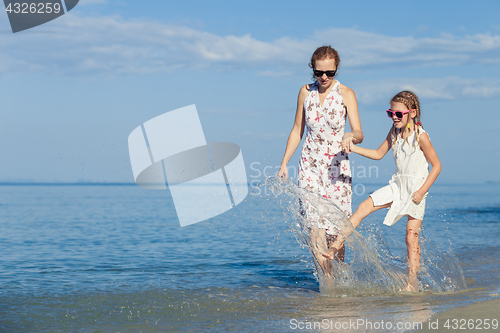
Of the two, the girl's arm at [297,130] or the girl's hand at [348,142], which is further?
the girl's arm at [297,130]

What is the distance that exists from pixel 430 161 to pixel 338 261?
140 cm

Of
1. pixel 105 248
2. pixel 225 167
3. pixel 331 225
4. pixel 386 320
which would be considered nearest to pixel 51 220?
pixel 105 248

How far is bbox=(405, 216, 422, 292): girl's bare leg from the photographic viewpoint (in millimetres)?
4750

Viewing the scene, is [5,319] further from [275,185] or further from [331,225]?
[331,225]

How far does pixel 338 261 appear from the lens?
195 inches

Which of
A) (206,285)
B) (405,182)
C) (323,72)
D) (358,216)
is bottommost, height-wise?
(206,285)

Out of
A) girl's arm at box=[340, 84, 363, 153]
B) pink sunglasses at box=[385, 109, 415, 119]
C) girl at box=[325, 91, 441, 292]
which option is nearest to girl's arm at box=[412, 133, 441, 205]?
girl at box=[325, 91, 441, 292]

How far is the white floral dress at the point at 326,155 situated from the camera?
462cm

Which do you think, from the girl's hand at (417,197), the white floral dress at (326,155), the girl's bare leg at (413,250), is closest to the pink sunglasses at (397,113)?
the white floral dress at (326,155)

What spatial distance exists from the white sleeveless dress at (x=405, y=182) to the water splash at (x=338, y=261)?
1.43 ft

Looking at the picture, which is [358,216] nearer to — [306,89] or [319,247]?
[319,247]

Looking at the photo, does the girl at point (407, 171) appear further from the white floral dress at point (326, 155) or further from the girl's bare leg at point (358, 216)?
the white floral dress at point (326, 155)

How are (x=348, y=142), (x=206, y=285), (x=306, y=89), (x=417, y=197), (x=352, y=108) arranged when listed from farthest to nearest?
(x=206, y=285) → (x=306, y=89) → (x=352, y=108) → (x=417, y=197) → (x=348, y=142)

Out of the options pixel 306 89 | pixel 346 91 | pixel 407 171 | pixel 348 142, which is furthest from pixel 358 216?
pixel 306 89
